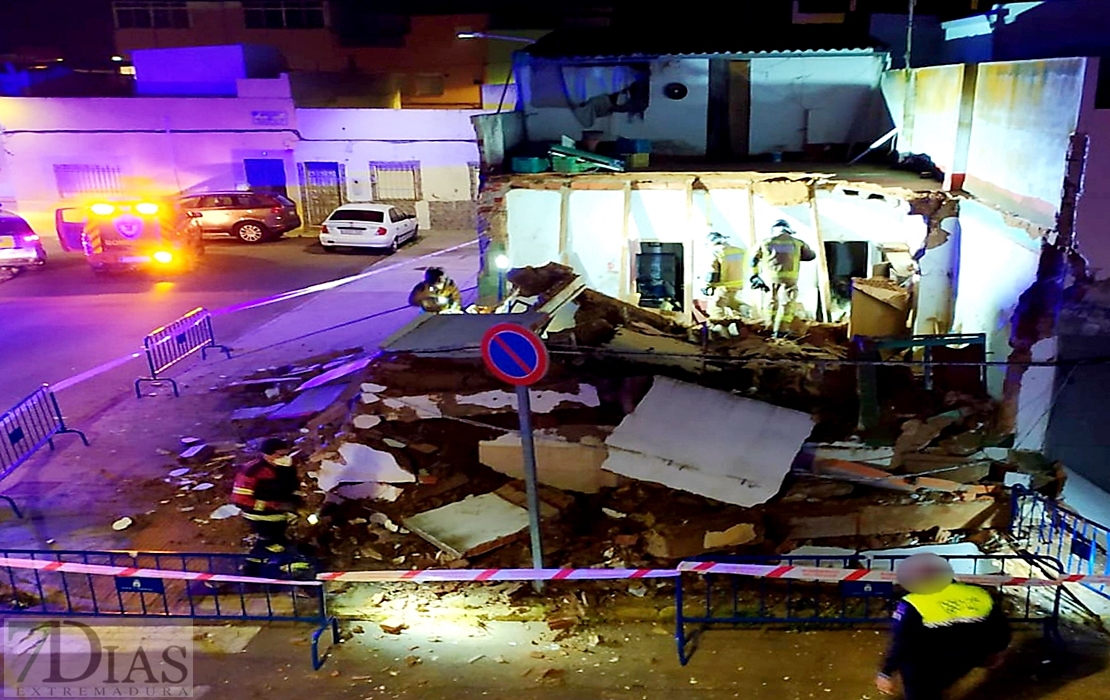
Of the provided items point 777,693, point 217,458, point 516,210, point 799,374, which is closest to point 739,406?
point 799,374

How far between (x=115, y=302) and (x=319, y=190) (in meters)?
9.30

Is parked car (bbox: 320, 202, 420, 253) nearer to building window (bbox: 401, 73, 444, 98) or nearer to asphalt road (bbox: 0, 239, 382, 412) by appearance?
asphalt road (bbox: 0, 239, 382, 412)

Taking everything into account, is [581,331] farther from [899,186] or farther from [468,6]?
[468,6]

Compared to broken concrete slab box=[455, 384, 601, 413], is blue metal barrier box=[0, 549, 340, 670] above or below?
below

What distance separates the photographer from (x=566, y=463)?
7441 millimetres

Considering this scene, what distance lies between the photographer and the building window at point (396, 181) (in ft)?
78.9

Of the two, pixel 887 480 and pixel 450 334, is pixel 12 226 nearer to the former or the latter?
pixel 450 334

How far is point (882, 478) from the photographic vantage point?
7.14 m

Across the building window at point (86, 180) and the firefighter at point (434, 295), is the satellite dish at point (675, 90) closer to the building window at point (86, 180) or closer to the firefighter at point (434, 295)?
the firefighter at point (434, 295)

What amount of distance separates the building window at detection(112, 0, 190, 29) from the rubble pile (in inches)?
1097

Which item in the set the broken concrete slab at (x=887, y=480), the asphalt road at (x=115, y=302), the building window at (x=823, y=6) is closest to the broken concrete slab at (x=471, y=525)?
the broken concrete slab at (x=887, y=480)

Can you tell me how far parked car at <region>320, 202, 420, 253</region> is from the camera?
68.2 ft

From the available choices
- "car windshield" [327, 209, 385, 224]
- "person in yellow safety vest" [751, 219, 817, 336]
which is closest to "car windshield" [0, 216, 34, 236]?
"car windshield" [327, 209, 385, 224]

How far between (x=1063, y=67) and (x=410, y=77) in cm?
2686
